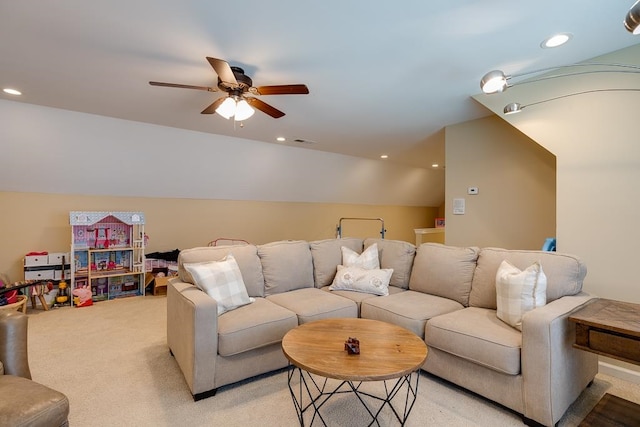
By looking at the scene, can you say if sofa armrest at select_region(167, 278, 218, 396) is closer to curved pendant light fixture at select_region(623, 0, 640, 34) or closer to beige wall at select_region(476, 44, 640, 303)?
curved pendant light fixture at select_region(623, 0, 640, 34)

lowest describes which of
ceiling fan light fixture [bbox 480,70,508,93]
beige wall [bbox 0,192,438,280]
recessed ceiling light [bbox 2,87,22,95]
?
beige wall [bbox 0,192,438,280]

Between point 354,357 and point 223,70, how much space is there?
1.99m

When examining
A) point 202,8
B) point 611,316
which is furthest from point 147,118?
point 611,316

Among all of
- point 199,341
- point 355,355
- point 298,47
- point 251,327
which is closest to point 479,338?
point 355,355

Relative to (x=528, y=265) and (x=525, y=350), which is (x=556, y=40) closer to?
(x=528, y=265)

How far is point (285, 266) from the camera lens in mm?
2955

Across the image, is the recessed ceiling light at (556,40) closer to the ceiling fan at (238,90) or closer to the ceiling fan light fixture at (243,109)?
the ceiling fan at (238,90)

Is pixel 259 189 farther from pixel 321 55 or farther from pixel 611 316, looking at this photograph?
pixel 611 316

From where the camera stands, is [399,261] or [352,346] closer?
[352,346]

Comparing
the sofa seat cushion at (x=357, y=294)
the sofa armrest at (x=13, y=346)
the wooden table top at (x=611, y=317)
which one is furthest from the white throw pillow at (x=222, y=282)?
the wooden table top at (x=611, y=317)

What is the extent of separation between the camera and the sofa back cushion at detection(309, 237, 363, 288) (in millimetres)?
3172

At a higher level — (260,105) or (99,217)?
(260,105)

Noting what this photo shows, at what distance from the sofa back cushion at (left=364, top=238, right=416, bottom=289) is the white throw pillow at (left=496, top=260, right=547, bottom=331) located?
1.02 m

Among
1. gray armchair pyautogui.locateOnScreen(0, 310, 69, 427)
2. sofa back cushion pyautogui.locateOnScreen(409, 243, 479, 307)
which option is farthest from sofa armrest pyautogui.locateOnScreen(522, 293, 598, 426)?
gray armchair pyautogui.locateOnScreen(0, 310, 69, 427)
